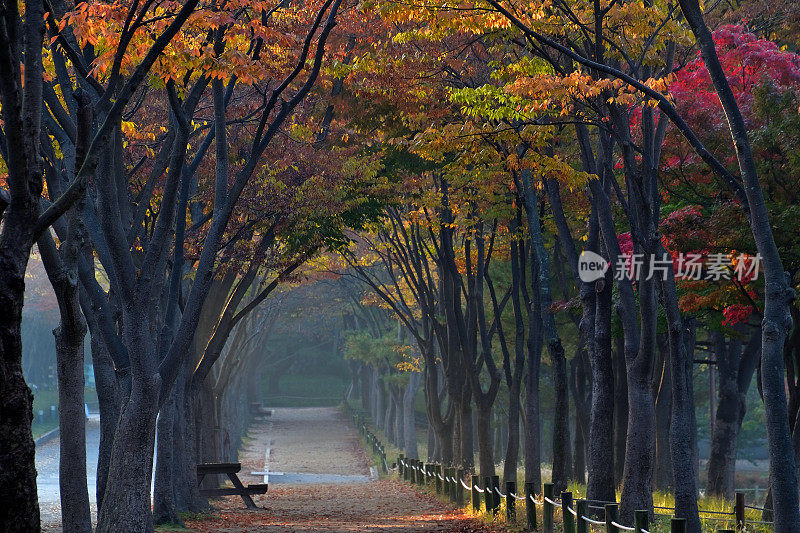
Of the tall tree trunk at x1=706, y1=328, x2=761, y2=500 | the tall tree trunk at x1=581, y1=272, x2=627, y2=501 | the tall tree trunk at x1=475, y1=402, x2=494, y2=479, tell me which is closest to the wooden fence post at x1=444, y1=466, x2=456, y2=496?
the tall tree trunk at x1=475, y1=402, x2=494, y2=479

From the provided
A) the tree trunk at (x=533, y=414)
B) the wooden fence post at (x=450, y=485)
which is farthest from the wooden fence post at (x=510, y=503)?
the wooden fence post at (x=450, y=485)

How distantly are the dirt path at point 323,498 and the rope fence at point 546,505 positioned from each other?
46cm

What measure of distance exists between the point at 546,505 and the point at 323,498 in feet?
46.1

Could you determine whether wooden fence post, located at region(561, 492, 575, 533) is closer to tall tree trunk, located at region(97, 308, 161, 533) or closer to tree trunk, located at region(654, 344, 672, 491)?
tall tree trunk, located at region(97, 308, 161, 533)

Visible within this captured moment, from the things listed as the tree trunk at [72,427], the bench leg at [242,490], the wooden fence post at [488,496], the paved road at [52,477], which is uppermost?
the tree trunk at [72,427]

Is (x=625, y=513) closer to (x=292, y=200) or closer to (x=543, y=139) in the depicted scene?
(x=543, y=139)

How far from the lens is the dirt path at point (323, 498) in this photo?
55.4 ft

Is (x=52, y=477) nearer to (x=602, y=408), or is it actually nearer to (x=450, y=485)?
(x=450, y=485)

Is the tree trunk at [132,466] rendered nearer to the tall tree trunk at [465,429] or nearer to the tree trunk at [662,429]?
the tall tree trunk at [465,429]

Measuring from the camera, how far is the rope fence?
9852 millimetres

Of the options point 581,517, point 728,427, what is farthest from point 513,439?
point 581,517

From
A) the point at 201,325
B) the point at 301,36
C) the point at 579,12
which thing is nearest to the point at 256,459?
the point at 201,325

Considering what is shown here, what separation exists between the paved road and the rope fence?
792cm

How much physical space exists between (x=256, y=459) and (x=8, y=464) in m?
39.1
